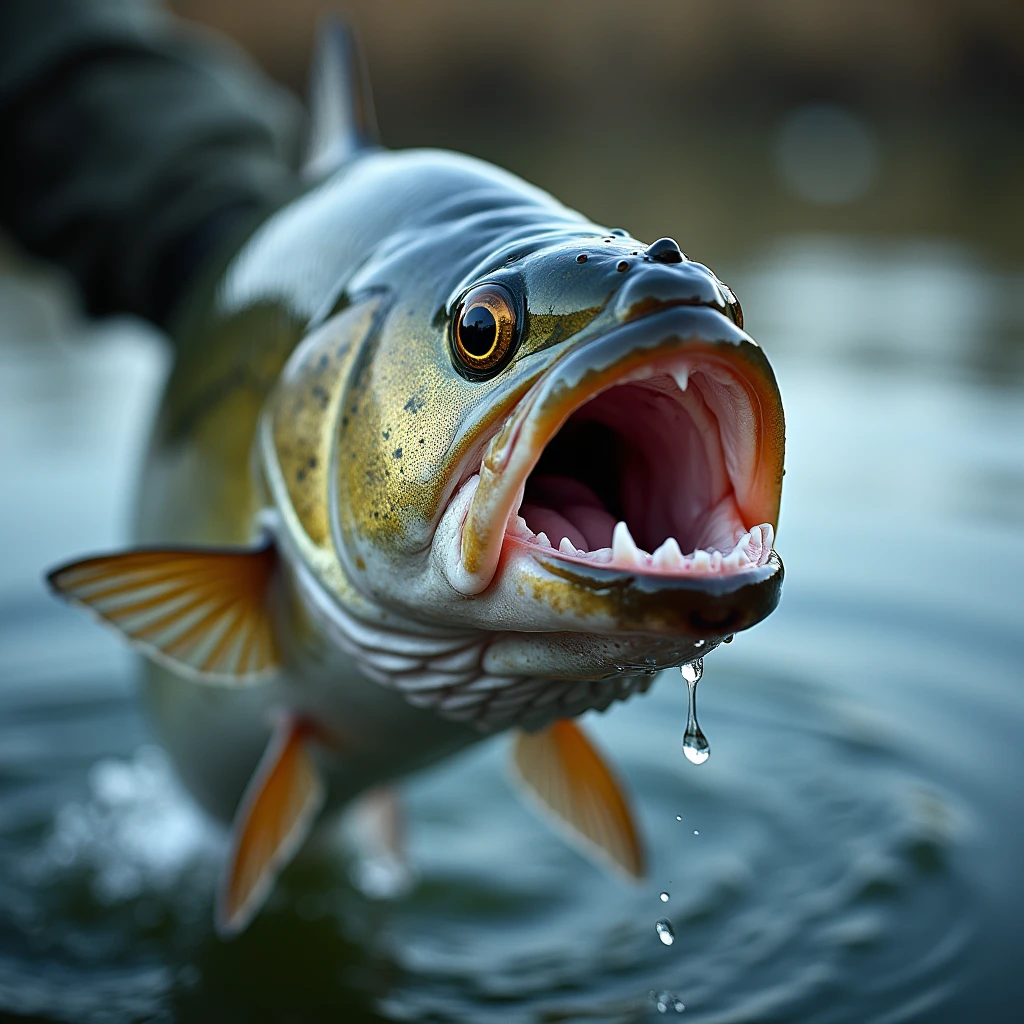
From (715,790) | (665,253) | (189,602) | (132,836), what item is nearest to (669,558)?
(665,253)

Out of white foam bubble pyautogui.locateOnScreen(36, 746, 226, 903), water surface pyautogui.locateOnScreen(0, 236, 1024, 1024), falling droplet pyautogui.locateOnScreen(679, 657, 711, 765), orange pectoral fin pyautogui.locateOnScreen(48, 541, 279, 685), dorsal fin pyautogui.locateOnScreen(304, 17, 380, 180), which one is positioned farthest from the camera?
white foam bubble pyautogui.locateOnScreen(36, 746, 226, 903)

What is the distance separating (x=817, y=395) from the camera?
21.8 feet

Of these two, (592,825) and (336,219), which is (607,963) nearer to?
(592,825)

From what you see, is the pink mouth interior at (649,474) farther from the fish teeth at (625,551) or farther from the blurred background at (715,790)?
the blurred background at (715,790)

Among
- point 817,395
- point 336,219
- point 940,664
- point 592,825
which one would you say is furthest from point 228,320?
point 817,395

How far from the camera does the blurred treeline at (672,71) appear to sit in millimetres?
17969

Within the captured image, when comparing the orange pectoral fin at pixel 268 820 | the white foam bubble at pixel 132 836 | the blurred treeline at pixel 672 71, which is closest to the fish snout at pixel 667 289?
the orange pectoral fin at pixel 268 820

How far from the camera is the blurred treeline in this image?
17969mm

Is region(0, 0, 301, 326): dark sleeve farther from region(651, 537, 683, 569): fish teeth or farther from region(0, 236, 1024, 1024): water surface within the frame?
region(651, 537, 683, 569): fish teeth

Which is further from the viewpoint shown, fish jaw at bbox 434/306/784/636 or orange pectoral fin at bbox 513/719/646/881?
orange pectoral fin at bbox 513/719/646/881

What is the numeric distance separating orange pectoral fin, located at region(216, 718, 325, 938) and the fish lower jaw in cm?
96

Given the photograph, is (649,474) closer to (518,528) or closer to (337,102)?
(518,528)

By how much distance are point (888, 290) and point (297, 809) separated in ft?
25.0

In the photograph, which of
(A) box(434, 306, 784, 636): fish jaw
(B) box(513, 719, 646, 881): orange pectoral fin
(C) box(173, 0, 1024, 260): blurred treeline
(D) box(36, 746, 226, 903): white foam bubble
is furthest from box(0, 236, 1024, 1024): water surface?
(C) box(173, 0, 1024, 260): blurred treeline
